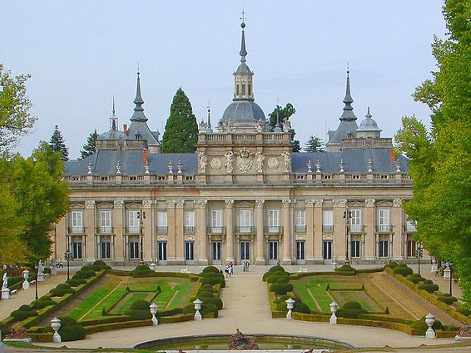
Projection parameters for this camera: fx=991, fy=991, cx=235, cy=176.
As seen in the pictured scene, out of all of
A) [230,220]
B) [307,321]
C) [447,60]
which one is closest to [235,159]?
[230,220]

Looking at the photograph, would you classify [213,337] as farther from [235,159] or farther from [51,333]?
[235,159]

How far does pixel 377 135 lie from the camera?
97.2 m

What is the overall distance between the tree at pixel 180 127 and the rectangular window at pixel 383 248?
3452cm

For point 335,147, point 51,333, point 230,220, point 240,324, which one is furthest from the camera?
point 335,147

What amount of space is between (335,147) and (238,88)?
56.3 feet

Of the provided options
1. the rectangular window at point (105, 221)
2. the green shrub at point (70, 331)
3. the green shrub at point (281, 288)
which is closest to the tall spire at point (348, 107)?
the rectangular window at point (105, 221)

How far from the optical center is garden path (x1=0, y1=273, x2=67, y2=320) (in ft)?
187

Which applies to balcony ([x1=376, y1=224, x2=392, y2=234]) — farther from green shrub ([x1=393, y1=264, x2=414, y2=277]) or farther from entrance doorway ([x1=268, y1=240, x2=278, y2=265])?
green shrub ([x1=393, y1=264, x2=414, y2=277])

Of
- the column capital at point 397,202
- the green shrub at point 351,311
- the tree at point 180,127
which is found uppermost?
the tree at point 180,127

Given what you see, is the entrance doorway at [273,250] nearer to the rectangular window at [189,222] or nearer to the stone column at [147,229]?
the rectangular window at [189,222]

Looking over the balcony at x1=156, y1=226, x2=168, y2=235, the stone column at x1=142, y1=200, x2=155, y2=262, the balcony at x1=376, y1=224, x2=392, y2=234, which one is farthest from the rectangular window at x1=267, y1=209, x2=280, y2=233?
the stone column at x1=142, y1=200, x2=155, y2=262

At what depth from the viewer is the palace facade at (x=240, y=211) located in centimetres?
8725

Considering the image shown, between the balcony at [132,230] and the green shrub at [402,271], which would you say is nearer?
the green shrub at [402,271]

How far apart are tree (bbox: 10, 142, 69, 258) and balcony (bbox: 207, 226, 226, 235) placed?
610 inches
